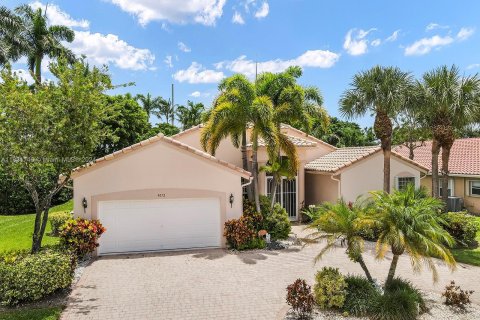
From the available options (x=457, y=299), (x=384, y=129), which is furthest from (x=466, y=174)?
(x=457, y=299)

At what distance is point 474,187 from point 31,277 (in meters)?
27.9

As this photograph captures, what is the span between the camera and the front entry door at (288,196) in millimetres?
21125

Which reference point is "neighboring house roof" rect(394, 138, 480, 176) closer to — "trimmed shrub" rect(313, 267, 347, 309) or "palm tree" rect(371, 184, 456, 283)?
"palm tree" rect(371, 184, 456, 283)

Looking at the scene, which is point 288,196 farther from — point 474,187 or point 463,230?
point 474,187

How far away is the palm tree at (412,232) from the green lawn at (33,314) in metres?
7.93

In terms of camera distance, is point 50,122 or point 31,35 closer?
point 50,122

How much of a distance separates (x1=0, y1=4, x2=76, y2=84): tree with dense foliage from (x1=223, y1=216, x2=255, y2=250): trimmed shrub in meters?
26.8

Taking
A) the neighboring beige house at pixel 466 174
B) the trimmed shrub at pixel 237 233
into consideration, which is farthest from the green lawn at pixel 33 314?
the neighboring beige house at pixel 466 174

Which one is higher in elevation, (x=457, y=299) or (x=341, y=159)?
(x=341, y=159)

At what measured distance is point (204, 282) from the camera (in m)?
11.0

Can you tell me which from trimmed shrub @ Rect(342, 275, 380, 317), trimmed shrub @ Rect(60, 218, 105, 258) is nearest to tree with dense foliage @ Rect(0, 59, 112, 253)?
trimmed shrub @ Rect(60, 218, 105, 258)

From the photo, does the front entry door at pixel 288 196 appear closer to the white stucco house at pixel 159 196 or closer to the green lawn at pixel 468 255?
the white stucco house at pixel 159 196

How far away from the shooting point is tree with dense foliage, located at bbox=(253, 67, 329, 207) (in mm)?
15891

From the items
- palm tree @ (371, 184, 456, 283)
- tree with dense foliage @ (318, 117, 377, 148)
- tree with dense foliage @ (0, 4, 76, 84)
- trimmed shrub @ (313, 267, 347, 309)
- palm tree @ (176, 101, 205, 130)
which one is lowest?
trimmed shrub @ (313, 267, 347, 309)
